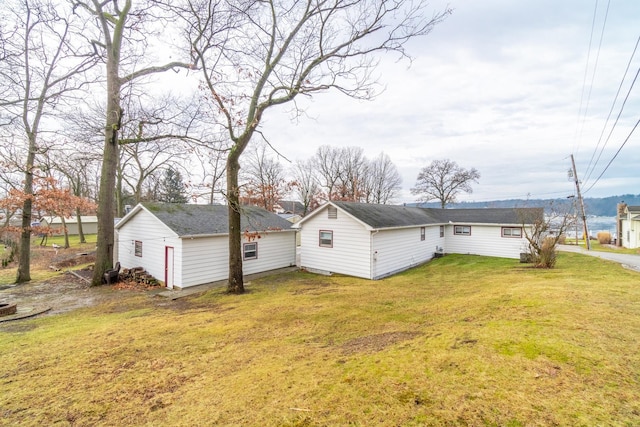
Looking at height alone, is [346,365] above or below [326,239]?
below

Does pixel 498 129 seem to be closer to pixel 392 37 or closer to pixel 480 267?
pixel 480 267

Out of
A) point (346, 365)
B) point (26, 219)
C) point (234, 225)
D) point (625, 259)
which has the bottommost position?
point (625, 259)

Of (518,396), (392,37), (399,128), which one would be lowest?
(518,396)

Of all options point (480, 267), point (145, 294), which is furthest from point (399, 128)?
point (145, 294)

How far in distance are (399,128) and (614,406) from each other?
2665 cm

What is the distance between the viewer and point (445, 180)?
130ft

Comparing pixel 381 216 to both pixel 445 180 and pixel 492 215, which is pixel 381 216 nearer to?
pixel 492 215

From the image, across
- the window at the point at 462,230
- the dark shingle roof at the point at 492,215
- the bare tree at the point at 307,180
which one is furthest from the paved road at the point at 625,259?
the bare tree at the point at 307,180

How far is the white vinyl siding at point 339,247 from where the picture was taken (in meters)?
14.2

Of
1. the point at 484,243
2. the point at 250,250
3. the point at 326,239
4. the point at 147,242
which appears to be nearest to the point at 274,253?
the point at 250,250

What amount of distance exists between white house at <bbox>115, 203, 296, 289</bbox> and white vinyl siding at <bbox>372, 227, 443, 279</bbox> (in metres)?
5.20

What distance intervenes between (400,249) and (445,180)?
2764cm

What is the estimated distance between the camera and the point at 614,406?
9.18 feet

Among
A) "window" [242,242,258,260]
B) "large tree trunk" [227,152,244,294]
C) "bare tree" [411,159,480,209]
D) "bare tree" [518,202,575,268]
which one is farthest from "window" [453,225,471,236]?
"bare tree" [411,159,480,209]
